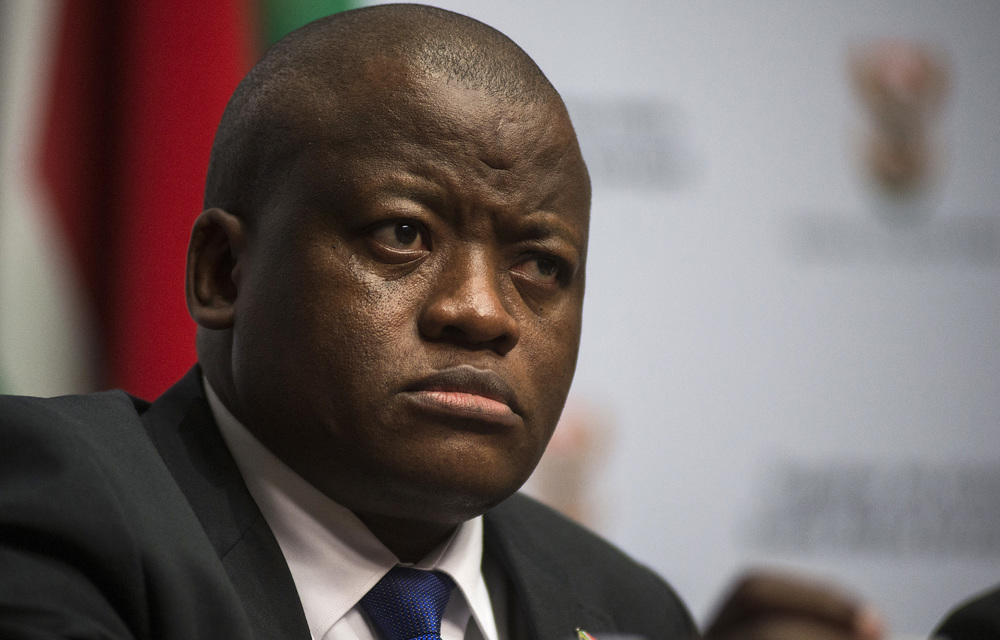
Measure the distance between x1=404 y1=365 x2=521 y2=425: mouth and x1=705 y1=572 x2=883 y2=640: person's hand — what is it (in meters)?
0.40

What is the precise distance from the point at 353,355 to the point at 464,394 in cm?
15

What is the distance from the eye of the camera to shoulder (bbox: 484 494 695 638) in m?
1.69

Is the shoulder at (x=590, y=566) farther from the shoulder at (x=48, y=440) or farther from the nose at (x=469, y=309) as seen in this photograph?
the shoulder at (x=48, y=440)

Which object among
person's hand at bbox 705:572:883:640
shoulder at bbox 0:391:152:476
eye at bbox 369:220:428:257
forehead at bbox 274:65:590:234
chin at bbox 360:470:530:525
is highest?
forehead at bbox 274:65:590:234

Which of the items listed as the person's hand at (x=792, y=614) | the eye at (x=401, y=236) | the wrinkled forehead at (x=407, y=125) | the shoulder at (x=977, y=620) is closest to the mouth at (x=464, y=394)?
the eye at (x=401, y=236)

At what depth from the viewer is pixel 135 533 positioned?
3.53 feet

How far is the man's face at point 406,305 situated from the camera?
1247mm

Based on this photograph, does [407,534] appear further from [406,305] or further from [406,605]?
[406,305]

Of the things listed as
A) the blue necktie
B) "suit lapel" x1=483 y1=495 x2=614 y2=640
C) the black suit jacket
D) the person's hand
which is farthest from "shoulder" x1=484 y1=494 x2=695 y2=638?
the person's hand

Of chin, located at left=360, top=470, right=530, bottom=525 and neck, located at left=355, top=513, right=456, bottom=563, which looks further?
neck, located at left=355, top=513, right=456, bottom=563

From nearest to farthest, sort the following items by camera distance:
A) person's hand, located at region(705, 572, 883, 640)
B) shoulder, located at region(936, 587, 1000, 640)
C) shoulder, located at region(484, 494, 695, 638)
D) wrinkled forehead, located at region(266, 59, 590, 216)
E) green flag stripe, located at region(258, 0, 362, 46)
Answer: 1. person's hand, located at region(705, 572, 883, 640)
2. wrinkled forehead, located at region(266, 59, 590, 216)
3. shoulder, located at region(936, 587, 1000, 640)
4. shoulder, located at region(484, 494, 695, 638)
5. green flag stripe, located at region(258, 0, 362, 46)

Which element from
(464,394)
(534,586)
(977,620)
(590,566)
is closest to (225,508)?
(464,394)

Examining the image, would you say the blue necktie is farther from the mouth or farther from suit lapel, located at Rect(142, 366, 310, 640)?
the mouth

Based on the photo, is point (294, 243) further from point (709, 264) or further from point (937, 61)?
point (937, 61)
